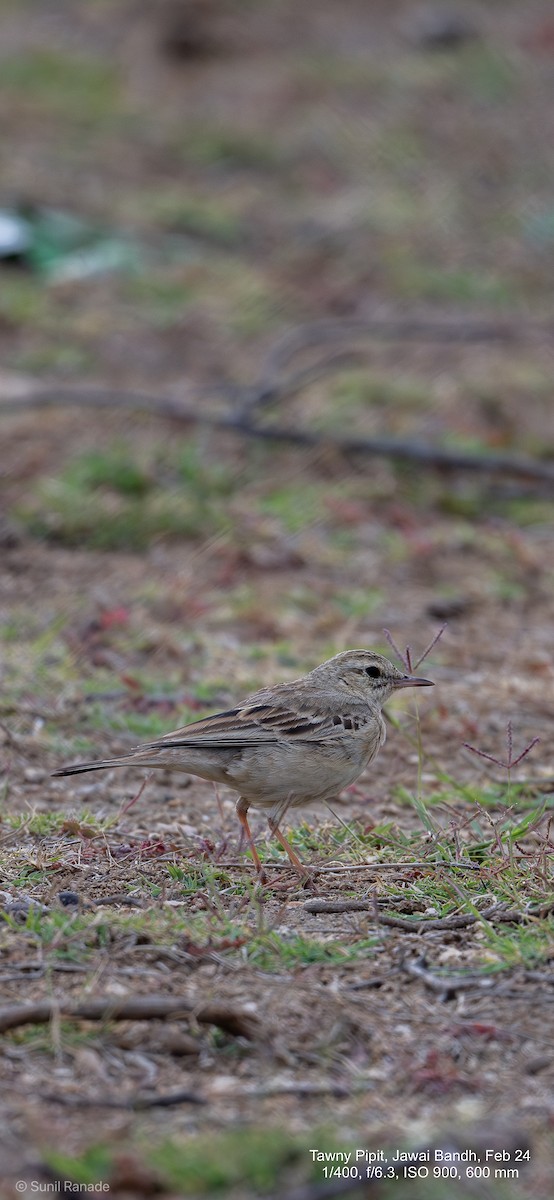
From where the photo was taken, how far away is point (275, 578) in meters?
9.15

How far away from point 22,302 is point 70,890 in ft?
29.2

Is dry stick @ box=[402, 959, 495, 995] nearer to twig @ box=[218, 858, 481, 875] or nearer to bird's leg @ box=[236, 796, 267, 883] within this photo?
twig @ box=[218, 858, 481, 875]

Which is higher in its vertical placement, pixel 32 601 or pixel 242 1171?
pixel 242 1171

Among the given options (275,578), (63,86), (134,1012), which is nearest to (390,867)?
(134,1012)

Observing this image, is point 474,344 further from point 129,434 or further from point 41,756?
point 41,756

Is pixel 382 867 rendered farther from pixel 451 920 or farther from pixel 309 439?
pixel 309 439

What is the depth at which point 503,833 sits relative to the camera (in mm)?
5645

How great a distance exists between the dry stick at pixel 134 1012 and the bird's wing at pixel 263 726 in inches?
52.3

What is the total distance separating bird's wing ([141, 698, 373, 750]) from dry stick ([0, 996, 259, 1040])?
1.33 meters

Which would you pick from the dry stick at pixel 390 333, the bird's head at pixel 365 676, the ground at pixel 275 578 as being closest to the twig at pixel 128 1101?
the ground at pixel 275 578

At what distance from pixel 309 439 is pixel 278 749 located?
210 inches

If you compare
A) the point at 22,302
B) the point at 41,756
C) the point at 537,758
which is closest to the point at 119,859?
the point at 41,756

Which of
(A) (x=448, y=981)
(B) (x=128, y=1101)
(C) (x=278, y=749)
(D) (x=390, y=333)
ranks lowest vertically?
(D) (x=390, y=333)

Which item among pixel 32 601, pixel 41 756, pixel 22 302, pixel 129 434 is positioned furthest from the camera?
pixel 22 302
